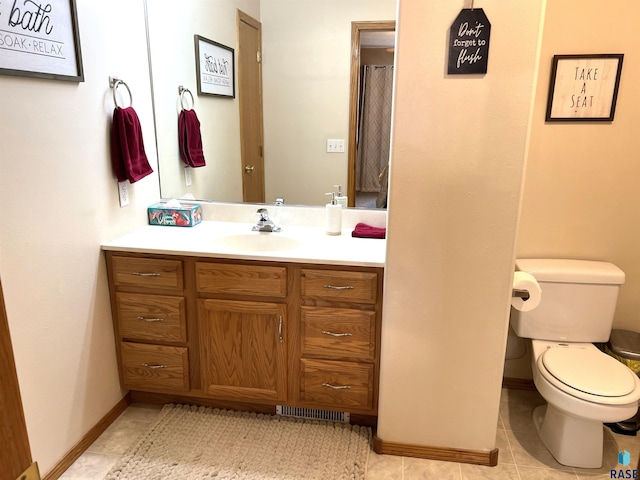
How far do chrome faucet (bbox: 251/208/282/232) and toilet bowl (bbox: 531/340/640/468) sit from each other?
1.35 meters

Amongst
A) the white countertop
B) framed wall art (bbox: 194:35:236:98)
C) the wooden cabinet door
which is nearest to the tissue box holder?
the white countertop

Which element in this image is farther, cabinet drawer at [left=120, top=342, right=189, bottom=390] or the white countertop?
cabinet drawer at [left=120, top=342, right=189, bottom=390]

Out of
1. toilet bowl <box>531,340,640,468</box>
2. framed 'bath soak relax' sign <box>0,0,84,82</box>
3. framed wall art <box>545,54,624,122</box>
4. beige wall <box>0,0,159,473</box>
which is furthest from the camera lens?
framed wall art <box>545,54,624,122</box>

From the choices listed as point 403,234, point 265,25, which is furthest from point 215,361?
point 265,25

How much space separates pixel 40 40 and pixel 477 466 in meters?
2.34

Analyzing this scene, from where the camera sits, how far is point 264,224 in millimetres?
2395

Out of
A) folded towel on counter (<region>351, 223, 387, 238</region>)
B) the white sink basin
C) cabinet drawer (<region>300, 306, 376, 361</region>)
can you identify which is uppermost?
folded towel on counter (<region>351, 223, 387, 238</region>)

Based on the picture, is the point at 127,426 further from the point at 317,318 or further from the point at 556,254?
the point at 556,254

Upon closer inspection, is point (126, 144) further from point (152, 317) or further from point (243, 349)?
point (243, 349)

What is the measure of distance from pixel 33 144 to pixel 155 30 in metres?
1.00

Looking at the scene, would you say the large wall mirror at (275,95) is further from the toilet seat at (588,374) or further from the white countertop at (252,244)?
the toilet seat at (588,374)

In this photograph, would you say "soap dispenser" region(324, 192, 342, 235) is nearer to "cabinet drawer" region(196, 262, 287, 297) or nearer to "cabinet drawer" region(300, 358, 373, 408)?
"cabinet drawer" region(196, 262, 287, 297)

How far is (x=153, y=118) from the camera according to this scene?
2.47 meters

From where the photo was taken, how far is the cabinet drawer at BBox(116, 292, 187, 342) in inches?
85.4
